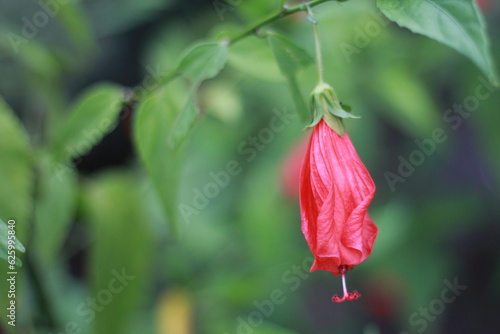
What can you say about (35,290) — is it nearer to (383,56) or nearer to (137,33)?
(383,56)

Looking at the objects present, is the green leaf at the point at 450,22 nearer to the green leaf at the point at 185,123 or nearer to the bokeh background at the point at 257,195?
the green leaf at the point at 185,123

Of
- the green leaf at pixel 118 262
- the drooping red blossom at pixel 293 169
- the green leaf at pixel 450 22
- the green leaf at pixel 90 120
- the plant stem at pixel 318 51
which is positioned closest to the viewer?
the green leaf at pixel 450 22

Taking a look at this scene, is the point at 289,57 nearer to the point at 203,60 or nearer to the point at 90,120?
the point at 203,60

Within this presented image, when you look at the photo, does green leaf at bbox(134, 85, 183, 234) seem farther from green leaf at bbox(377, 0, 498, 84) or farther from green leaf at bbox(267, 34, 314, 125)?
green leaf at bbox(377, 0, 498, 84)

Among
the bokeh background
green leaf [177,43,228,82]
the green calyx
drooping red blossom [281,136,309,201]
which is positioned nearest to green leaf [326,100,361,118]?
the green calyx

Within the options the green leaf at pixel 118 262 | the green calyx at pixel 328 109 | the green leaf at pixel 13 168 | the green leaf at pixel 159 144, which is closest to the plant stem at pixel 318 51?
the green calyx at pixel 328 109

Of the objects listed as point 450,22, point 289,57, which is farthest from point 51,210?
point 450,22
